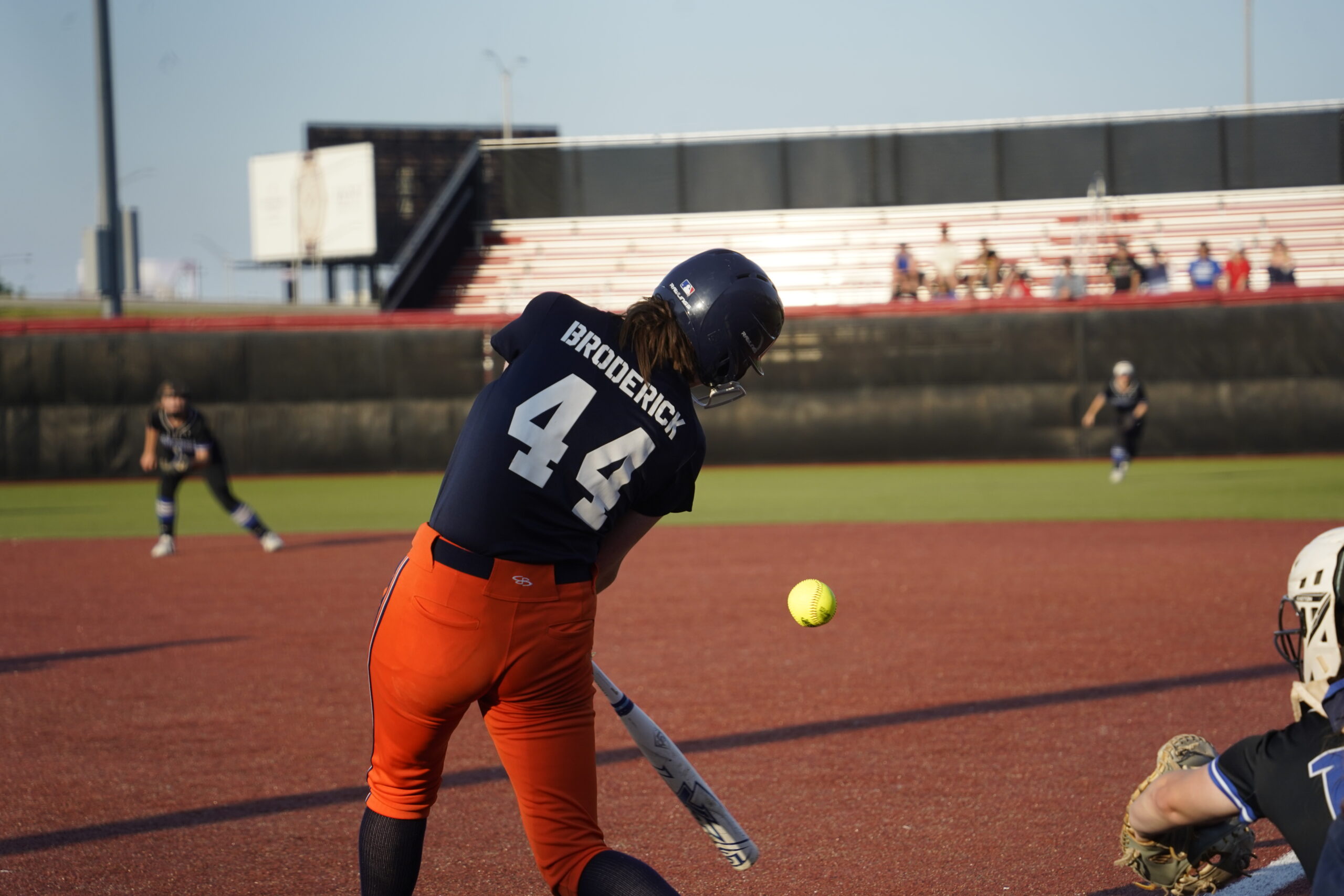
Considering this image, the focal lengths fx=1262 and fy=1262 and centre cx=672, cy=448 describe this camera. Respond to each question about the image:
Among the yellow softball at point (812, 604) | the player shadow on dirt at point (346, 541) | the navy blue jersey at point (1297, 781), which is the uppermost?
the yellow softball at point (812, 604)

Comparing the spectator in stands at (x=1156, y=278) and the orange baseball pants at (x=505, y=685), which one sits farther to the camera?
the spectator in stands at (x=1156, y=278)

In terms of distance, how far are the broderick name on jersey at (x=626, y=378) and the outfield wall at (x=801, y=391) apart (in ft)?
67.7

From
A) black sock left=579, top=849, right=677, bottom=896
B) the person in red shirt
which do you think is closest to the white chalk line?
black sock left=579, top=849, right=677, bottom=896

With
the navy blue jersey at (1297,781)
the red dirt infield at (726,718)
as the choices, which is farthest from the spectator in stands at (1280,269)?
the navy blue jersey at (1297,781)

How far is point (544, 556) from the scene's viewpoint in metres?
2.92

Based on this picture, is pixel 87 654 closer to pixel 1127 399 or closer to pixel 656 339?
pixel 656 339

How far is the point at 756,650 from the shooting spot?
Answer: 823 centimetres

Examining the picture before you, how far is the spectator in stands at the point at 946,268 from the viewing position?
26.4 metres

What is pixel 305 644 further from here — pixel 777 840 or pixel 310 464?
pixel 310 464

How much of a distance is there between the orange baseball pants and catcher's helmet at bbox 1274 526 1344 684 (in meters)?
1.63

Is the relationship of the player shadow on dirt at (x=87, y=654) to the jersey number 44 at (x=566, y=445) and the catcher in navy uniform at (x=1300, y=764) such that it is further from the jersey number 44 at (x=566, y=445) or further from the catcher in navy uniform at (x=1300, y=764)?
the catcher in navy uniform at (x=1300, y=764)

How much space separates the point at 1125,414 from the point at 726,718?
15.1 metres

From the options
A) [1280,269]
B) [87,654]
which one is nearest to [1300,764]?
[87,654]

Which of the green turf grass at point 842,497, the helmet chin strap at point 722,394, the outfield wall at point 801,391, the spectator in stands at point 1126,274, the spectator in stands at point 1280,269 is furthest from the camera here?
the spectator in stands at point 1126,274
